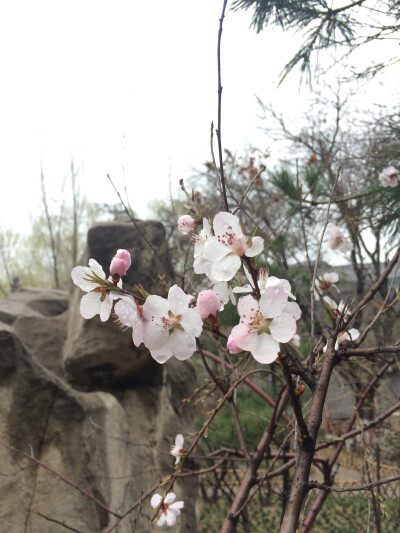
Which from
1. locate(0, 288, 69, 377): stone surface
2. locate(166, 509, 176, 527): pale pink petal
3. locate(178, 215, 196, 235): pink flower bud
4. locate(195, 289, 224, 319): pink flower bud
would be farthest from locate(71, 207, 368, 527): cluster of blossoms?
locate(0, 288, 69, 377): stone surface

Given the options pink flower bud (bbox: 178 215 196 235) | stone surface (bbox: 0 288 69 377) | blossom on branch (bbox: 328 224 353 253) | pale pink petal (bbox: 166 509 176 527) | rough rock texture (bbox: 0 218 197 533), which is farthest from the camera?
stone surface (bbox: 0 288 69 377)

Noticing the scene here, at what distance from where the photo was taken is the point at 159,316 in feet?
2.29

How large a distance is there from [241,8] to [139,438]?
2570 mm

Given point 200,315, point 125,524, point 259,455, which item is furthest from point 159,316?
point 125,524

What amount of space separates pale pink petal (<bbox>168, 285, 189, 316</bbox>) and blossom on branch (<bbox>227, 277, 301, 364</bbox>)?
0.09 metres

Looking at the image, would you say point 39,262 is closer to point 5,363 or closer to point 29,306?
point 29,306

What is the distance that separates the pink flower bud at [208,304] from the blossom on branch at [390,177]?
4.73ft

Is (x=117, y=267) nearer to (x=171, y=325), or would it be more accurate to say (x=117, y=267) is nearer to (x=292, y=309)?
(x=171, y=325)

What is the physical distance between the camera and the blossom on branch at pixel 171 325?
0.70m

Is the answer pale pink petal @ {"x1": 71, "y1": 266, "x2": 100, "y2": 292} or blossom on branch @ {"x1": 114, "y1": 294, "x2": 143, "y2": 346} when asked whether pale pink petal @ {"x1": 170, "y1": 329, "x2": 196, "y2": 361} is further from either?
pale pink petal @ {"x1": 71, "y1": 266, "x2": 100, "y2": 292}

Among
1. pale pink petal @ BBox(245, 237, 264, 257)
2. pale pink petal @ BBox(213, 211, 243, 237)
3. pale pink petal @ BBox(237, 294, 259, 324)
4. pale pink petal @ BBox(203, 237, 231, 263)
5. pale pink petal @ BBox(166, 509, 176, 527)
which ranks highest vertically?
pale pink petal @ BBox(213, 211, 243, 237)

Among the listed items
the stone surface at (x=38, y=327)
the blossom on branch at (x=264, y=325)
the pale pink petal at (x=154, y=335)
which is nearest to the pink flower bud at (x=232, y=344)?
the blossom on branch at (x=264, y=325)

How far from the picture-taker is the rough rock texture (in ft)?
7.47

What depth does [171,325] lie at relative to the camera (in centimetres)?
71
